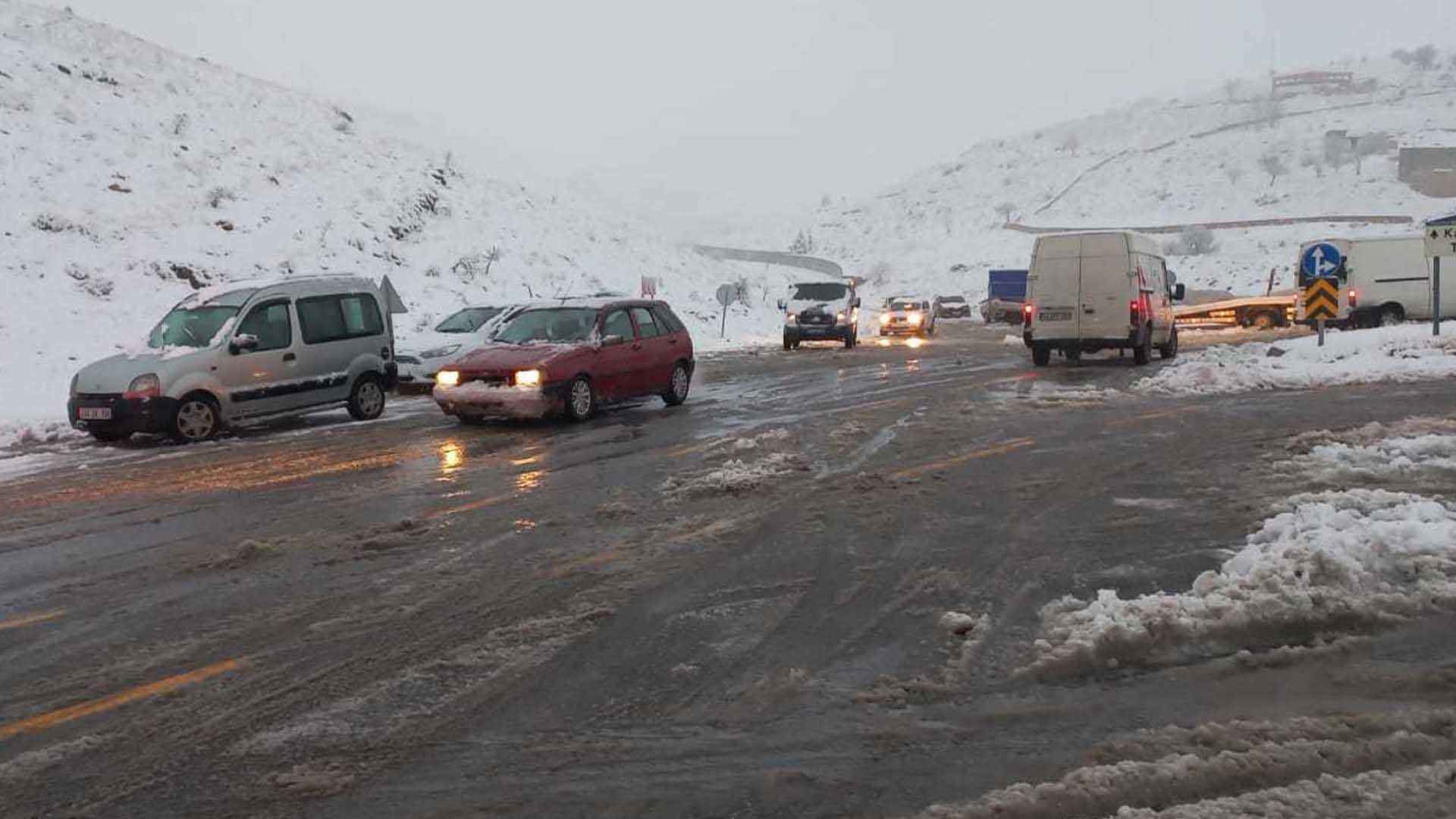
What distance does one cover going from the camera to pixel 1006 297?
5162cm

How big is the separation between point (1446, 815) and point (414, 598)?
175 inches

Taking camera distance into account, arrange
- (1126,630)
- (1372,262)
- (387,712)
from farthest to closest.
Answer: (1372,262)
(1126,630)
(387,712)

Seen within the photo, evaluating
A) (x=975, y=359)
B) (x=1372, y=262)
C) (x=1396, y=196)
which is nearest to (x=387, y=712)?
(x=975, y=359)

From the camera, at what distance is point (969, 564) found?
602cm

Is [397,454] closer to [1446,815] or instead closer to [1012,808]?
[1012,808]

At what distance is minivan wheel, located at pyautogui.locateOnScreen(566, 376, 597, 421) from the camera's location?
13.2 m

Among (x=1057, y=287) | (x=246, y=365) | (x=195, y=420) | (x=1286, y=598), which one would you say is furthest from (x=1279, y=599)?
(x=1057, y=287)

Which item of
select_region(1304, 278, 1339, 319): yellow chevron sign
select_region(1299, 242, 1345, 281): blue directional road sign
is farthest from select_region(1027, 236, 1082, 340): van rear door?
select_region(1304, 278, 1339, 319): yellow chevron sign

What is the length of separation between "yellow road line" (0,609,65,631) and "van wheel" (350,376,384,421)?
937 centimetres

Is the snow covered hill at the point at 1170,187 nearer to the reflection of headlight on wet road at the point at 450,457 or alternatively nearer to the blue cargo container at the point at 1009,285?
the blue cargo container at the point at 1009,285

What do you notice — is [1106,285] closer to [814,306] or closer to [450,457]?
[814,306]

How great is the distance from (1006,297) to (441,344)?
37.7 metres

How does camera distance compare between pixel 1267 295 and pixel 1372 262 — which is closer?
pixel 1372 262

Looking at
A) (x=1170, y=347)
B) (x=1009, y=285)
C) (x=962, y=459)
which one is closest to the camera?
(x=962, y=459)
